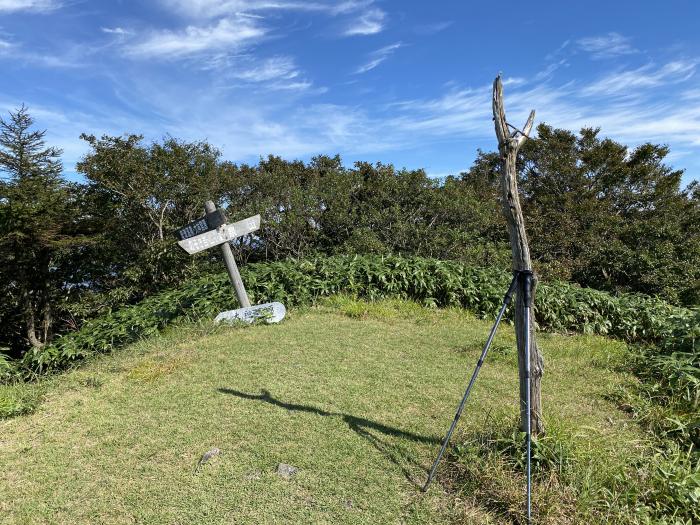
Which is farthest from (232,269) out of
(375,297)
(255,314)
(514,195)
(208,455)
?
(514,195)

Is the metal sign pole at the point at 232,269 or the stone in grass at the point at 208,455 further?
the metal sign pole at the point at 232,269

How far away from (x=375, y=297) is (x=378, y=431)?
14.2ft

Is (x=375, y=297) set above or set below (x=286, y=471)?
above

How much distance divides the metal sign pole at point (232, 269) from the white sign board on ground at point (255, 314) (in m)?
0.15

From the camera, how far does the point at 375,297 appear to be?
7754 mm

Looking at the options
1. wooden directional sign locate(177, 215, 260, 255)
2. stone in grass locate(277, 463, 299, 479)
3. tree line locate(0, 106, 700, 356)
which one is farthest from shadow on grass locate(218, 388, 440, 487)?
tree line locate(0, 106, 700, 356)

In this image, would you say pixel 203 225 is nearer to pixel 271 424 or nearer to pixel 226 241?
pixel 226 241

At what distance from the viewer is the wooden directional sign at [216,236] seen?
6.24m

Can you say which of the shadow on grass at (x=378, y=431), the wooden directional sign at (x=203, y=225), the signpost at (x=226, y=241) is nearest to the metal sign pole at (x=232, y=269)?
the signpost at (x=226, y=241)

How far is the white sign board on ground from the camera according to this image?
659cm

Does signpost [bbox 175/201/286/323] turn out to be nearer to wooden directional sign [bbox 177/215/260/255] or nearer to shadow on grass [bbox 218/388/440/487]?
wooden directional sign [bbox 177/215/260/255]

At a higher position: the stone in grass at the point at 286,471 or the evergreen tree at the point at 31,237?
the evergreen tree at the point at 31,237

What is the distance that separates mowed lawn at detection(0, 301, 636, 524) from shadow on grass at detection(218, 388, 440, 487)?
0.05ft

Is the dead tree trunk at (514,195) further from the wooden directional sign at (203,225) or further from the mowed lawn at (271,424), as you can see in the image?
the wooden directional sign at (203,225)
